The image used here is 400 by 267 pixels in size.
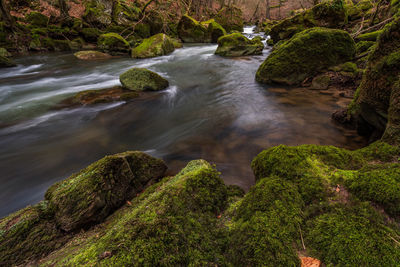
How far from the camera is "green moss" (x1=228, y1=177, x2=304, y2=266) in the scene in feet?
4.21

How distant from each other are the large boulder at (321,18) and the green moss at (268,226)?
12.2m

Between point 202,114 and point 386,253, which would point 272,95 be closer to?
point 202,114

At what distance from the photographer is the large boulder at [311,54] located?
6.58 metres

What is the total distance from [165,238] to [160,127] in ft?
14.3

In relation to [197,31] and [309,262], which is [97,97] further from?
[197,31]

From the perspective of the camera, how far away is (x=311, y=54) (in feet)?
22.0

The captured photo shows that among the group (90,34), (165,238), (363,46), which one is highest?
(90,34)

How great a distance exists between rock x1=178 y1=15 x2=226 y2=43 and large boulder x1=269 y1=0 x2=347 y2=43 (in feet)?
27.1

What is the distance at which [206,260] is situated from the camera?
1.37 m

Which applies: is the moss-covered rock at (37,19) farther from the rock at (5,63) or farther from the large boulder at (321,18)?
the large boulder at (321,18)

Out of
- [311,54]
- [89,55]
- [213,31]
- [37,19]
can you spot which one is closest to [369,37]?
[311,54]

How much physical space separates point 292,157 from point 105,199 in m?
2.24

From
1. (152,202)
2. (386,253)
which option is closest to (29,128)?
(152,202)

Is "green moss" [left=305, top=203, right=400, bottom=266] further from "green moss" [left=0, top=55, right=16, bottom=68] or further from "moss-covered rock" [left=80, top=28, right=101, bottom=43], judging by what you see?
"moss-covered rock" [left=80, top=28, right=101, bottom=43]
